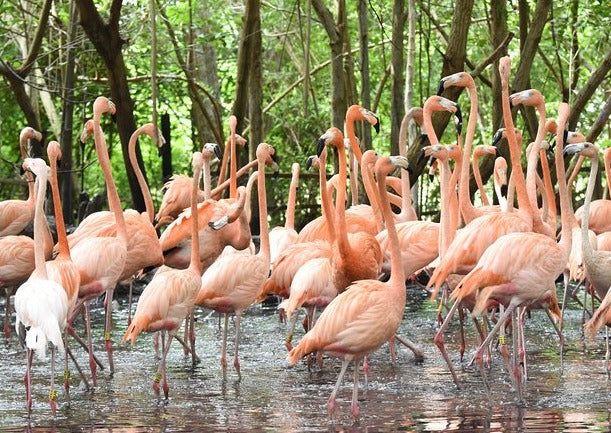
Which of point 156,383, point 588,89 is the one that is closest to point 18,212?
point 156,383

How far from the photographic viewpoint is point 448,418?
6.02m

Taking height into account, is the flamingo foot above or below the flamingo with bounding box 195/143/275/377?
below

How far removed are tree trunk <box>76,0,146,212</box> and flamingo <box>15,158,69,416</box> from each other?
492 cm

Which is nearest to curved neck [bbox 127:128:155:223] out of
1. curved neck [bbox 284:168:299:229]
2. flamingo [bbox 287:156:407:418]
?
curved neck [bbox 284:168:299:229]

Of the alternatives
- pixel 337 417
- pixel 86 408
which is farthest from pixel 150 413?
pixel 337 417

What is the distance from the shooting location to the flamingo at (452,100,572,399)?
662 centimetres

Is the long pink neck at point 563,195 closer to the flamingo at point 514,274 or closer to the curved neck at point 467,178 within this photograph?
the flamingo at point 514,274

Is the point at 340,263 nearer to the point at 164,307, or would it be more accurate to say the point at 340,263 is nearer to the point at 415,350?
the point at 415,350

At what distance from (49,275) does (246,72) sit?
649 cm

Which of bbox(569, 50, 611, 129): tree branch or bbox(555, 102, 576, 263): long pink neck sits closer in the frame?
bbox(555, 102, 576, 263): long pink neck

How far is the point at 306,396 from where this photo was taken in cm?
688

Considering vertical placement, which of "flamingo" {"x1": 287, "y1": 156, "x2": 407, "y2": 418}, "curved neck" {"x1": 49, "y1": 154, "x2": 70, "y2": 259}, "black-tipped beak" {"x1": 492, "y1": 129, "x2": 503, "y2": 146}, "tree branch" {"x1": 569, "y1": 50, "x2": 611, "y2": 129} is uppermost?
"tree branch" {"x1": 569, "y1": 50, "x2": 611, "y2": 129}

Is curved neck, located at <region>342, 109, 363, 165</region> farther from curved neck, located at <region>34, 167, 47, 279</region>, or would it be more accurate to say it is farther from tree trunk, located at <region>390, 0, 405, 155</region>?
curved neck, located at <region>34, 167, 47, 279</region>

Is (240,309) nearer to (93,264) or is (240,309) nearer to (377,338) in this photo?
(93,264)
